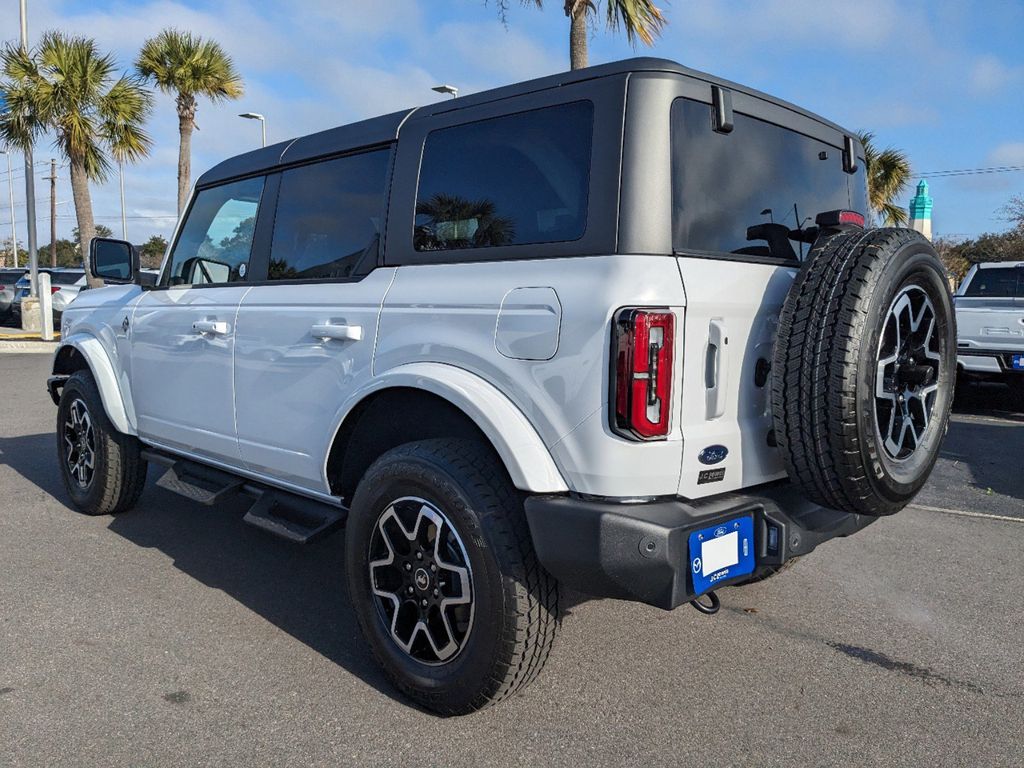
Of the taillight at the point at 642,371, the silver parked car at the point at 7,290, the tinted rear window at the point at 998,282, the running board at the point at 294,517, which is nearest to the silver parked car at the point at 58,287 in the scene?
the silver parked car at the point at 7,290

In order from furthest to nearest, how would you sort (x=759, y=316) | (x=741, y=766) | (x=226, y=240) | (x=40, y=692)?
(x=226, y=240), (x=40, y=692), (x=759, y=316), (x=741, y=766)

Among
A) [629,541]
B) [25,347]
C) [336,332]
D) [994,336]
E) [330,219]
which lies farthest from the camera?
[25,347]

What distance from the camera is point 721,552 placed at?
2.54 m

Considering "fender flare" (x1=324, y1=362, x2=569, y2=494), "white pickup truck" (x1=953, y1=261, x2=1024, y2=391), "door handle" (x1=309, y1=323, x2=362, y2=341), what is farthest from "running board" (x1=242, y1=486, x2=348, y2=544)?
"white pickup truck" (x1=953, y1=261, x2=1024, y2=391)

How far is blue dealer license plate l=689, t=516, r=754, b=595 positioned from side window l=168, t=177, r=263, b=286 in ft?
8.22

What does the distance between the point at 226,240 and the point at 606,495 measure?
2.58m

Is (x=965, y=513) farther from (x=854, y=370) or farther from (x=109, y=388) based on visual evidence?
(x=109, y=388)

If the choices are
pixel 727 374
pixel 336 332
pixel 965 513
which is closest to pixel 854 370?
pixel 727 374

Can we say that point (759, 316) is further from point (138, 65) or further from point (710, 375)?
point (138, 65)

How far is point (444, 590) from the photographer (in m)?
2.81

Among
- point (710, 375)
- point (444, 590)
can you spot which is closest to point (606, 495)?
point (710, 375)

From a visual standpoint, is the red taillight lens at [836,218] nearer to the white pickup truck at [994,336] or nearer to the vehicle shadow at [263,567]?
the vehicle shadow at [263,567]

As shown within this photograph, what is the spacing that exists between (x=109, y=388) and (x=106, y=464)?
0.45m

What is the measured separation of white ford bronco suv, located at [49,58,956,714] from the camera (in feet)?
8.05
